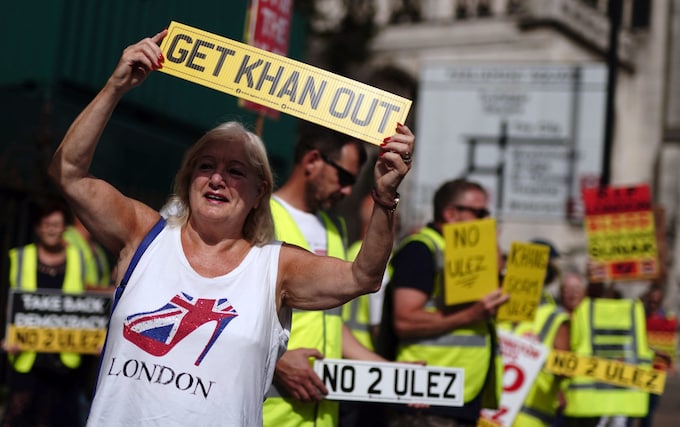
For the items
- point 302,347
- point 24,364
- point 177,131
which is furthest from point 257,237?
point 177,131

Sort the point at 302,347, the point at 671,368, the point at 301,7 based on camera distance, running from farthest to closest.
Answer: the point at 301,7, the point at 671,368, the point at 302,347

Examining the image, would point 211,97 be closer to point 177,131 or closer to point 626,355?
point 177,131

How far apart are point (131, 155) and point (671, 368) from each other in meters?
6.78

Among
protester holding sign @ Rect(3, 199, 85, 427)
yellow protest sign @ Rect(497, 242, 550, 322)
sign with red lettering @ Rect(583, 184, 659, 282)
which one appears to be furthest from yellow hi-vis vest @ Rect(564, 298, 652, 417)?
protester holding sign @ Rect(3, 199, 85, 427)

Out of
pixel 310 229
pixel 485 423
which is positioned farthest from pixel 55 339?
pixel 310 229

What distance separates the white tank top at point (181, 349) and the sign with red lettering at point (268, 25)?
295cm

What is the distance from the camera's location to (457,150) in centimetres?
1883

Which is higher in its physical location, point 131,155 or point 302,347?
point 131,155

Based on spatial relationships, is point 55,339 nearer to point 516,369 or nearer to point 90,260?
point 90,260

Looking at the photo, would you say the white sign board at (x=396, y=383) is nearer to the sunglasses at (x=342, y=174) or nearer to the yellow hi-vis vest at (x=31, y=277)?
the sunglasses at (x=342, y=174)

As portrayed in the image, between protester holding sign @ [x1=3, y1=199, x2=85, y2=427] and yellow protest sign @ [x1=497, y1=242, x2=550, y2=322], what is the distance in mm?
2968

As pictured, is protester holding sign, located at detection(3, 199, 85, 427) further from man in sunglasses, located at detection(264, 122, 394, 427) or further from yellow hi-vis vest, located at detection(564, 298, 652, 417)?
yellow hi-vis vest, located at detection(564, 298, 652, 417)

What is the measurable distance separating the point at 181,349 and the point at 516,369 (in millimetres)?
3809

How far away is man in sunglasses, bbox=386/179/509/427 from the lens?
16.5 feet
